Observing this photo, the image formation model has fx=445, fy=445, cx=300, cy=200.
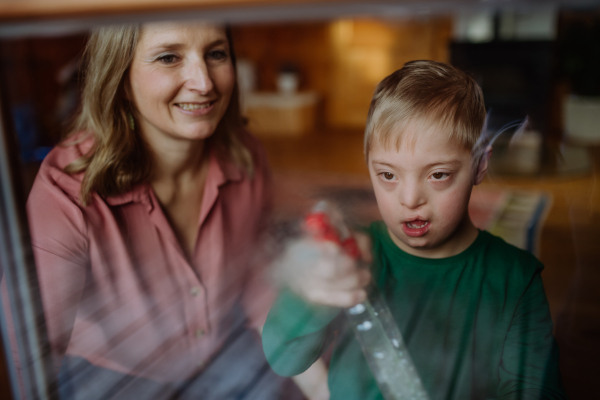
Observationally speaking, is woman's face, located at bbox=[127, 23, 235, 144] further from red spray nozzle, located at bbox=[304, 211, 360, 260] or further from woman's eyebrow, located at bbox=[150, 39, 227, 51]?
red spray nozzle, located at bbox=[304, 211, 360, 260]

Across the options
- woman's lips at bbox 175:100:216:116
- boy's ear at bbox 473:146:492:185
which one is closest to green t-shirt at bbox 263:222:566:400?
boy's ear at bbox 473:146:492:185

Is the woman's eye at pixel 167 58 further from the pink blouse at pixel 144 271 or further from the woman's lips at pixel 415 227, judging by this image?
the woman's lips at pixel 415 227

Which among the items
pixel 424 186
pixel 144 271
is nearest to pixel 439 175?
pixel 424 186

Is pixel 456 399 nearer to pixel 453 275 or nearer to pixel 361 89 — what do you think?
pixel 453 275

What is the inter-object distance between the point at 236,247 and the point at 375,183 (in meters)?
0.32

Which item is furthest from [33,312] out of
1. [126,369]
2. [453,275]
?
[453,275]

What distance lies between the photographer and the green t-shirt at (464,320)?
0.52 metres

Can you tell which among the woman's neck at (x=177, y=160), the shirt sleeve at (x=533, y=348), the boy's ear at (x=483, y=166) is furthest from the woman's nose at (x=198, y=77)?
the shirt sleeve at (x=533, y=348)

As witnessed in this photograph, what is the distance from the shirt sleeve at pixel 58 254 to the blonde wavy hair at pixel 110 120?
33mm

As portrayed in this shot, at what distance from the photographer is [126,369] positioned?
71 cm

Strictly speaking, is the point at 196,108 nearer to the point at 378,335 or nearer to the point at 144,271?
the point at 144,271

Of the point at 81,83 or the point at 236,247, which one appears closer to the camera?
the point at 81,83

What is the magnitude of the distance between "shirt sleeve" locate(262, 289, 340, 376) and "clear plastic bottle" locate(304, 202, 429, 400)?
39mm

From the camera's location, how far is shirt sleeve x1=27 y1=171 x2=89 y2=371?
58cm
